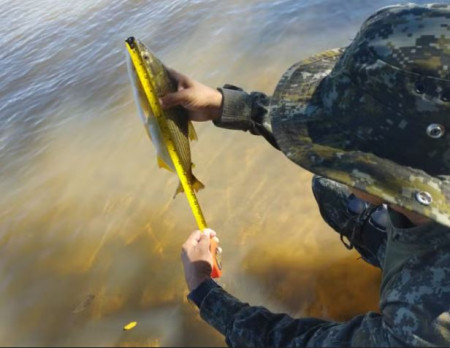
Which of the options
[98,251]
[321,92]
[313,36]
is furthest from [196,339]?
[313,36]

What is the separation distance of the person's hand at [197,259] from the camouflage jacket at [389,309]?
0.07 meters

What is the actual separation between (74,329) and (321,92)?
2.33 meters

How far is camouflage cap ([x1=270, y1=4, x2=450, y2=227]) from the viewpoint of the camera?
1.52 m

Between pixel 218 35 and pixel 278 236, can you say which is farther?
pixel 218 35

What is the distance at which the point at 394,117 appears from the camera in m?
1.61

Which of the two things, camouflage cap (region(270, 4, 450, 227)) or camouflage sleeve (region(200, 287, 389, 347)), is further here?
camouflage sleeve (region(200, 287, 389, 347))

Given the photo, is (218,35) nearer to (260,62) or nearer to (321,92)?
(260,62)

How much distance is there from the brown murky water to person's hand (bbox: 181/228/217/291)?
770mm

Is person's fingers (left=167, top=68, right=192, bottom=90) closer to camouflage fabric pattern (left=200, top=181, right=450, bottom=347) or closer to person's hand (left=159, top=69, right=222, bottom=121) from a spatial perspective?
person's hand (left=159, top=69, right=222, bottom=121)

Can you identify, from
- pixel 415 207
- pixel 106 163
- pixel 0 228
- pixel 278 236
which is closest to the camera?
pixel 415 207

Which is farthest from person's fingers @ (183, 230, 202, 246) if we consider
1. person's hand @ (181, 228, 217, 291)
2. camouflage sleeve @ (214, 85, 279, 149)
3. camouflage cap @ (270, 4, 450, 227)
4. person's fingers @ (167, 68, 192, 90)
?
camouflage cap @ (270, 4, 450, 227)

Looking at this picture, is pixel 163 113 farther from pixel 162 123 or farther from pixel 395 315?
pixel 395 315

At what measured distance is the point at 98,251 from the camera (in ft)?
12.1

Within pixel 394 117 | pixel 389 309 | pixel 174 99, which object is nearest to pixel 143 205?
pixel 174 99
